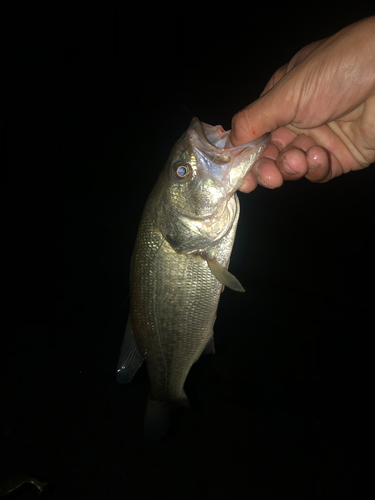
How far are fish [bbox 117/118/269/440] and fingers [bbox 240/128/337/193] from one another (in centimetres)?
31

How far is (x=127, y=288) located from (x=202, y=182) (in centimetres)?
388

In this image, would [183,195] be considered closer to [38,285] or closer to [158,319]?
[158,319]

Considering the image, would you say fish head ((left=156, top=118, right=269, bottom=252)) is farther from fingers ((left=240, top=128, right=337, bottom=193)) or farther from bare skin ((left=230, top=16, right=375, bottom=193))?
fingers ((left=240, top=128, right=337, bottom=193))

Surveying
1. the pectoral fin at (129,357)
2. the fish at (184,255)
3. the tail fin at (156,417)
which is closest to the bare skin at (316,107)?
the fish at (184,255)

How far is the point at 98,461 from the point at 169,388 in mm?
2259

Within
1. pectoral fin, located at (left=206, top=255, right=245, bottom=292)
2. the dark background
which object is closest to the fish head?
pectoral fin, located at (left=206, top=255, right=245, bottom=292)

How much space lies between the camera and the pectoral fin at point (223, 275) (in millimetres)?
1265

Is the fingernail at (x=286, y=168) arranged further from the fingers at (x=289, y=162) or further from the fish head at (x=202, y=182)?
the fish head at (x=202, y=182)

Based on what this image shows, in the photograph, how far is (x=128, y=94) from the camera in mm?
7590

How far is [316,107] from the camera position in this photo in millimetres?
1272

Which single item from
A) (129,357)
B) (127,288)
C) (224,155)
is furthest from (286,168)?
(127,288)

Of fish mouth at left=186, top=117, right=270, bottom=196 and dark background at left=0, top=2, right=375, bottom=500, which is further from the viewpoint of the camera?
dark background at left=0, top=2, right=375, bottom=500

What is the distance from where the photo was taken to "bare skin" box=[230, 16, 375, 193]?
1.08m

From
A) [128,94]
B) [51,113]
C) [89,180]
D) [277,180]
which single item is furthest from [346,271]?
[51,113]
